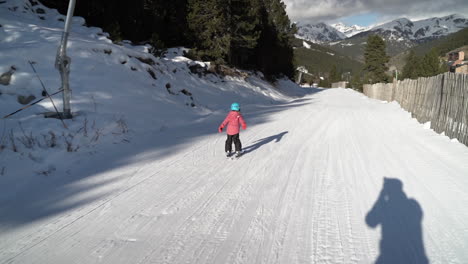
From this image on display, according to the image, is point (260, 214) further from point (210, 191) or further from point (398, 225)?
point (398, 225)

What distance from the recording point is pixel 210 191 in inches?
173

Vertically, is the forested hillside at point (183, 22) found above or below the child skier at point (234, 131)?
above

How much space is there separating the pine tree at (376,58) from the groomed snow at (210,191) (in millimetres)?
49138

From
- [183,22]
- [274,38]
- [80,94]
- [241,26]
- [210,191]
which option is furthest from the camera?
[274,38]

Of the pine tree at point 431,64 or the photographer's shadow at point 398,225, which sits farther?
the pine tree at point 431,64

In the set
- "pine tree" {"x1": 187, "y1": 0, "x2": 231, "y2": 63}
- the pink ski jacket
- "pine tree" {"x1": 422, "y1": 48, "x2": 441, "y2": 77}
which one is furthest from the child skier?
"pine tree" {"x1": 422, "y1": 48, "x2": 441, "y2": 77}

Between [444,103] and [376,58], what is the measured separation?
50.1m

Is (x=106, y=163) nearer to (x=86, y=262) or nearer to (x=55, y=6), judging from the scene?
(x=86, y=262)

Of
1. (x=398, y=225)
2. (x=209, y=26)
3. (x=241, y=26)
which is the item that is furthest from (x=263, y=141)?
(x=241, y=26)

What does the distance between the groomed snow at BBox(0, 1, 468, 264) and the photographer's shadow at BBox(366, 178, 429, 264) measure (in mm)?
18

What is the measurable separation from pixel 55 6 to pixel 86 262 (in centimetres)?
1922


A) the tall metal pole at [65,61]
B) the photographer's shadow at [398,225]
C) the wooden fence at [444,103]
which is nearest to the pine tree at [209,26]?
the wooden fence at [444,103]

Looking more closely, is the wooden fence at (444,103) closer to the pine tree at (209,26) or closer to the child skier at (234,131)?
the child skier at (234,131)

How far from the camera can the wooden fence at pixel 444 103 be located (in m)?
7.14
